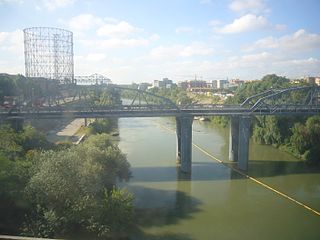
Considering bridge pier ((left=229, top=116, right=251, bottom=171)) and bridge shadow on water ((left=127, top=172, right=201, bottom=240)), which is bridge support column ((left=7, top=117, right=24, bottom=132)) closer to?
bridge shadow on water ((left=127, top=172, right=201, bottom=240))

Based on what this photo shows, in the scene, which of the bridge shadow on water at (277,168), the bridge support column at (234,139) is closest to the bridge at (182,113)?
the bridge support column at (234,139)

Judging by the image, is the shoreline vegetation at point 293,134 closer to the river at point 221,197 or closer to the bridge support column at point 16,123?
the river at point 221,197

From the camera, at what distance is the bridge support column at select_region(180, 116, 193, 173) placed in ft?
107

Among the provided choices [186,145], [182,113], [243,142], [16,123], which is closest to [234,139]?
[243,142]

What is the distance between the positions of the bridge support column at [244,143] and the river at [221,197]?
1310mm

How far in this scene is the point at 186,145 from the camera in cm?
3288

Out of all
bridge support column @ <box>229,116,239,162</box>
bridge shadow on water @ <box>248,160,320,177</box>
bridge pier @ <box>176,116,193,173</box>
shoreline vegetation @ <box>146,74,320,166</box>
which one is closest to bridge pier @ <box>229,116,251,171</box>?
bridge support column @ <box>229,116,239,162</box>

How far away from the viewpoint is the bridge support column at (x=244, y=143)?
3350 cm

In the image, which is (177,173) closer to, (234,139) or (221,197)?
(221,197)

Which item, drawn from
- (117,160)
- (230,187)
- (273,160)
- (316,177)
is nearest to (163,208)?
(117,160)

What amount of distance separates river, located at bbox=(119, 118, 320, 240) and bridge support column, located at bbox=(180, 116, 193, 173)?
2.75 feet

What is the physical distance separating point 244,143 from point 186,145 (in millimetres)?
5638

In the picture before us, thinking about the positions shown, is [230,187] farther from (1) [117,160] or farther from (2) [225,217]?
(1) [117,160]

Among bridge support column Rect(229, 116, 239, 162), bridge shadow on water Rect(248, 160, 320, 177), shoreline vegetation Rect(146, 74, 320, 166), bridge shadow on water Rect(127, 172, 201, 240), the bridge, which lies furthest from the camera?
shoreline vegetation Rect(146, 74, 320, 166)
